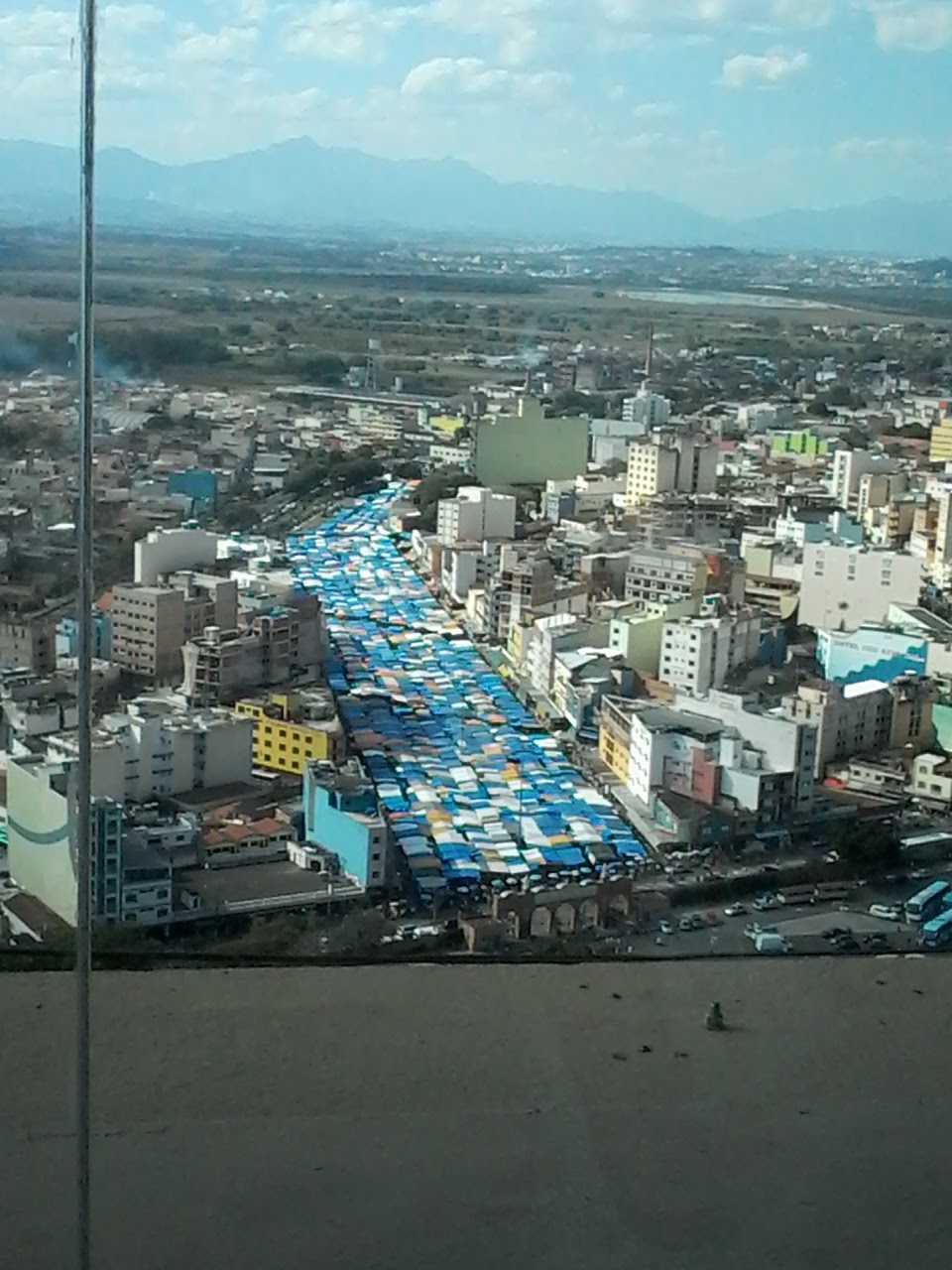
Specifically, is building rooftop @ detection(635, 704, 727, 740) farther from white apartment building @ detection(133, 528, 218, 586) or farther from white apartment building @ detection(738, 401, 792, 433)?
white apartment building @ detection(738, 401, 792, 433)

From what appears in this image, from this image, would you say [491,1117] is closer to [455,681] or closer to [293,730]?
[293,730]

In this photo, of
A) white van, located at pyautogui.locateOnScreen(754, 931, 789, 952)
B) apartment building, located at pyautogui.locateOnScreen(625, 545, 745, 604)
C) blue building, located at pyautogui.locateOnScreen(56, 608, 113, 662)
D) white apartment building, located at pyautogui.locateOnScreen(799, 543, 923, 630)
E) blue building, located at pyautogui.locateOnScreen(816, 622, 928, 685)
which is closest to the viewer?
white van, located at pyautogui.locateOnScreen(754, 931, 789, 952)

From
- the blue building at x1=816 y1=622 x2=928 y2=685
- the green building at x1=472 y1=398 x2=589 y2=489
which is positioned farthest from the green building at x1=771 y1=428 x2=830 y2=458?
the blue building at x1=816 y1=622 x2=928 y2=685

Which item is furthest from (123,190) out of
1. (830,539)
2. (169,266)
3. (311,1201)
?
(830,539)

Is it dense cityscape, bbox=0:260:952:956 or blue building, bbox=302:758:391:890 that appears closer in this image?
dense cityscape, bbox=0:260:952:956

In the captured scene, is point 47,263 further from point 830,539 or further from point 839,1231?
point 830,539

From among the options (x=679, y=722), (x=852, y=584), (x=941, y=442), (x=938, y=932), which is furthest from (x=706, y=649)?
(x=941, y=442)

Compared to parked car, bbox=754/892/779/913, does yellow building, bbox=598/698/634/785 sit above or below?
above
